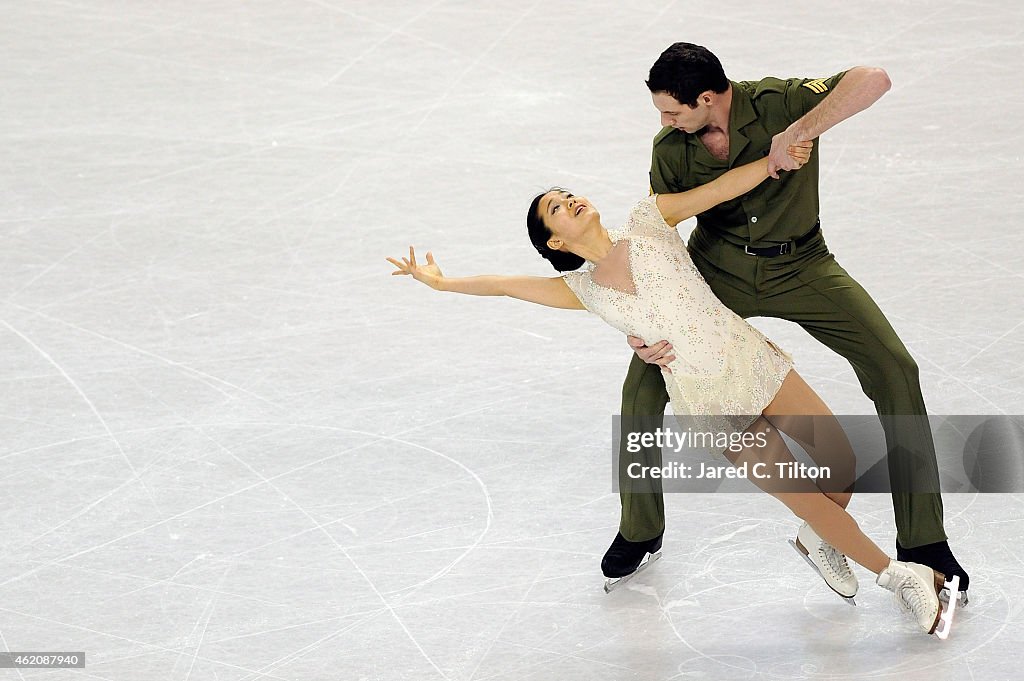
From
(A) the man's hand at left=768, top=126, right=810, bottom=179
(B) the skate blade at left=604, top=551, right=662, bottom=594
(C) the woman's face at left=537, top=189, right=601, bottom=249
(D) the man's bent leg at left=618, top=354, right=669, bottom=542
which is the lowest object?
(B) the skate blade at left=604, top=551, right=662, bottom=594

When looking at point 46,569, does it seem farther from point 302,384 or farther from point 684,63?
point 684,63

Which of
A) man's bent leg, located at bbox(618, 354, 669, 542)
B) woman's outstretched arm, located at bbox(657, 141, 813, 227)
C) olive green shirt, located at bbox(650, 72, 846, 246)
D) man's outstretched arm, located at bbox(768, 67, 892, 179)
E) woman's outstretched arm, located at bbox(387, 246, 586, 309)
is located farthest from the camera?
man's bent leg, located at bbox(618, 354, 669, 542)

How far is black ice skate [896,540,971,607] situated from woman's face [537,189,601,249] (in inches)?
47.7

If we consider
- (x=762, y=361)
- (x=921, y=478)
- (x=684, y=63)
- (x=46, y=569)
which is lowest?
(x=46, y=569)

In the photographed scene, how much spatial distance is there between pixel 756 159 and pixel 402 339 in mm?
2102

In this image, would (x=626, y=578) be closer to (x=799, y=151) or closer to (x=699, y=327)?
(x=699, y=327)

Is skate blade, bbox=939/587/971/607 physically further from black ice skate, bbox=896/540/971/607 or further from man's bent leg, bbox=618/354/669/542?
man's bent leg, bbox=618/354/669/542

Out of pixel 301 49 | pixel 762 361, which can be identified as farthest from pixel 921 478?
pixel 301 49

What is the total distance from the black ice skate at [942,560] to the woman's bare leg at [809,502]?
0.17m

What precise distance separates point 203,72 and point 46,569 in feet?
14.3

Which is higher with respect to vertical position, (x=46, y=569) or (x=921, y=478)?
(x=921, y=478)

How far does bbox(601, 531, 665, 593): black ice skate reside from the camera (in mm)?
3965

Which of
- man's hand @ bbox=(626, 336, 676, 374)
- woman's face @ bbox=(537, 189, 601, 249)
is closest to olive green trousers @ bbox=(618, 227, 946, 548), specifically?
man's hand @ bbox=(626, 336, 676, 374)

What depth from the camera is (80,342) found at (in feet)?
17.9
